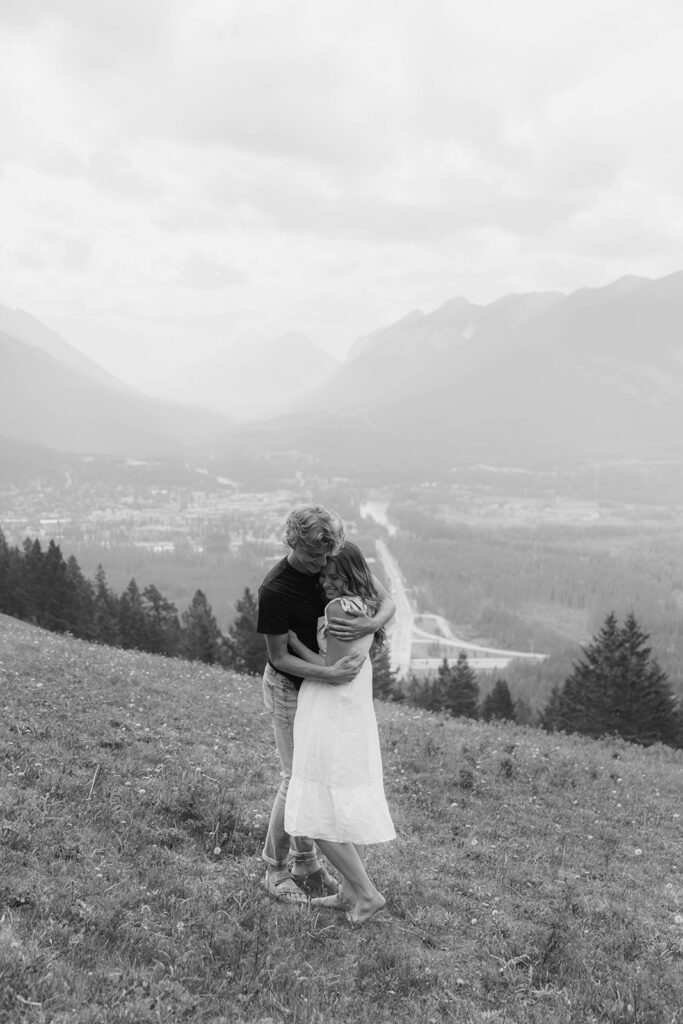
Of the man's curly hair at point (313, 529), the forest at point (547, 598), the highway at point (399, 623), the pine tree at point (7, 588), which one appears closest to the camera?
the man's curly hair at point (313, 529)

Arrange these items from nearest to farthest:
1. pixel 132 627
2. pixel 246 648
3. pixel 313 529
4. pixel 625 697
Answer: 1. pixel 313 529
2. pixel 625 697
3. pixel 246 648
4. pixel 132 627

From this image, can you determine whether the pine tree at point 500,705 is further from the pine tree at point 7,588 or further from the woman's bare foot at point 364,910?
the woman's bare foot at point 364,910

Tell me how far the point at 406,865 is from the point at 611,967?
2.33 metres

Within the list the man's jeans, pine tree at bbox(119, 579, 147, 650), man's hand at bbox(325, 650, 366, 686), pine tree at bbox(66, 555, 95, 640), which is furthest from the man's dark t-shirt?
A: pine tree at bbox(66, 555, 95, 640)

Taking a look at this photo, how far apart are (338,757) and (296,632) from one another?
46.6 inches

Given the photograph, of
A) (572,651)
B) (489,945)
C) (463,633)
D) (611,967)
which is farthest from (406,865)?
(463,633)

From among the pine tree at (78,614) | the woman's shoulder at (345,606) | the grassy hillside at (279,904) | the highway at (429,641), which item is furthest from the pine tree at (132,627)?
the woman's shoulder at (345,606)

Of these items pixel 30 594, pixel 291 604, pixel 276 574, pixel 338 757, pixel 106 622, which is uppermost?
pixel 276 574

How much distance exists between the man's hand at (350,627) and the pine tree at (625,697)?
3354cm

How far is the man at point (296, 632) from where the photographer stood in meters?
5.95

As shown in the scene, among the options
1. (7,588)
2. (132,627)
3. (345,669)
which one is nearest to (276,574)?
(345,669)

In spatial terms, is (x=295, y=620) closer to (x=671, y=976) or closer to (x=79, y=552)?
(x=671, y=976)

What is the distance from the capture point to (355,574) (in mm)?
6152

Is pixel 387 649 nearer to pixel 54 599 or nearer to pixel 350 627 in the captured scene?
pixel 54 599
